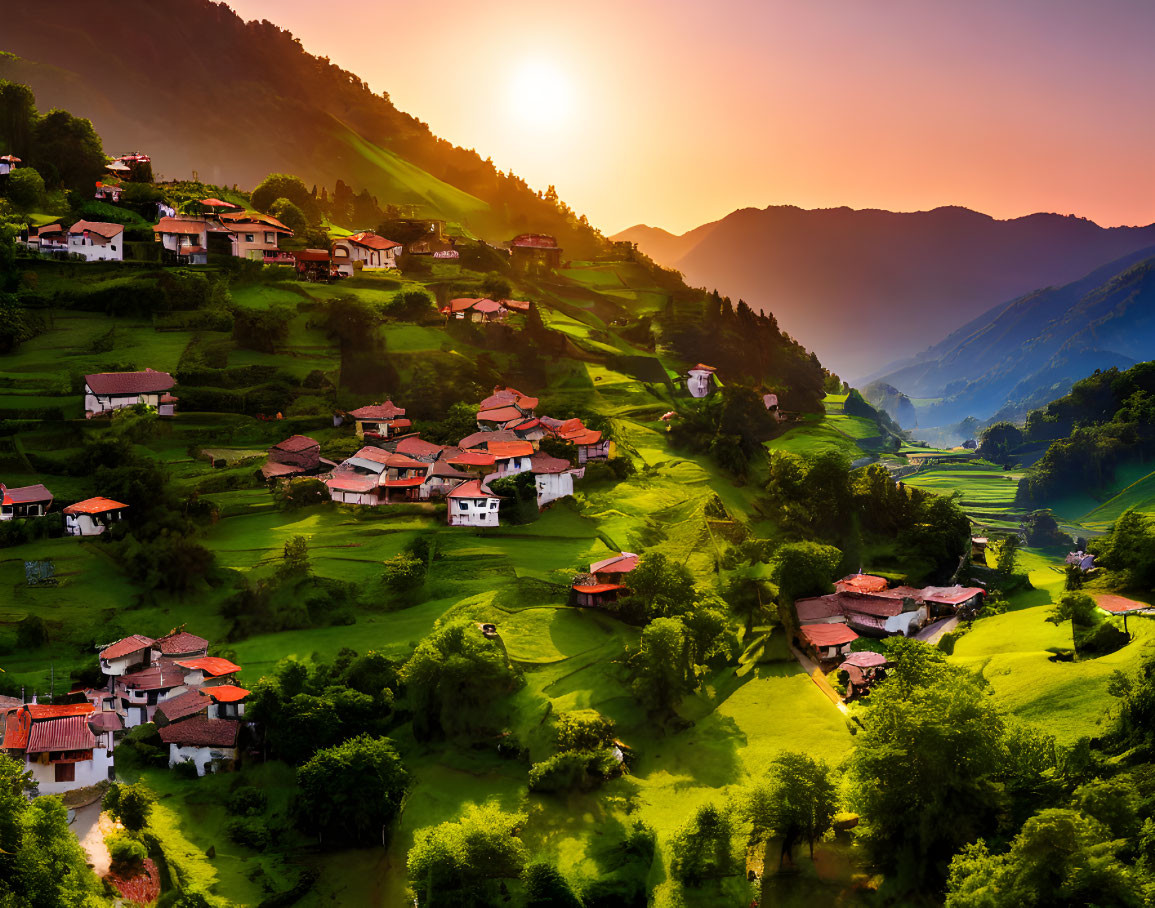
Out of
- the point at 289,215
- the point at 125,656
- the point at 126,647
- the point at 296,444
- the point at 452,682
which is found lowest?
the point at 452,682

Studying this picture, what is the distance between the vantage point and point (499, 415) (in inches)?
Answer: 1869

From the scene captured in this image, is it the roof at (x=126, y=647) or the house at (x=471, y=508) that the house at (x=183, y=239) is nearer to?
the house at (x=471, y=508)

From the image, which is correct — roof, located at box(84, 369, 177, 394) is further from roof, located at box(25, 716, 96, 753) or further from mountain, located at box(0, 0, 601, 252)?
mountain, located at box(0, 0, 601, 252)

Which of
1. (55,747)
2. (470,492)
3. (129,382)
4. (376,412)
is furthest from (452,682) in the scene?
(129,382)

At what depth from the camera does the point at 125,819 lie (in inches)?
886

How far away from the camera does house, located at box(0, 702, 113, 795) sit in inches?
942

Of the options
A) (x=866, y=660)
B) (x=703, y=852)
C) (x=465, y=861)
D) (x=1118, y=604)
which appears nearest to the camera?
(x=465, y=861)

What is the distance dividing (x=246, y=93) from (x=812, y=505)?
101 meters

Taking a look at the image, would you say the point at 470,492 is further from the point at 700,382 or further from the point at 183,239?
the point at 183,239

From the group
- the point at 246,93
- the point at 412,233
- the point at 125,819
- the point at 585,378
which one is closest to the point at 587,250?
the point at 412,233

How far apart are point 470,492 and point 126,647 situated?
15.0 metres

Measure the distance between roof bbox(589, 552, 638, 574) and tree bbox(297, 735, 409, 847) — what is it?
A: 40.7ft

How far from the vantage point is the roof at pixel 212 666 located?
92.3 feet

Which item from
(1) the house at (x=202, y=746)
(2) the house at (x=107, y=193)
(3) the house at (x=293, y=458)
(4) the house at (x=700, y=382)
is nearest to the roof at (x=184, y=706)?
(1) the house at (x=202, y=746)
